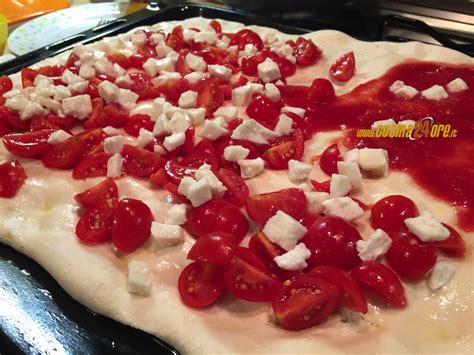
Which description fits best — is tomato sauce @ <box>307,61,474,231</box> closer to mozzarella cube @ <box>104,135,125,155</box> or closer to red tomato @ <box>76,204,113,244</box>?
mozzarella cube @ <box>104,135,125,155</box>

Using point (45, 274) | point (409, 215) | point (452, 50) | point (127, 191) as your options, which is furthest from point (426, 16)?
point (45, 274)

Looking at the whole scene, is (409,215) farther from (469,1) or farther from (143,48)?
(469,1)

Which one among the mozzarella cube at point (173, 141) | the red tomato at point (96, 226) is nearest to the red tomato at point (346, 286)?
the red tomato at point (96, 226)

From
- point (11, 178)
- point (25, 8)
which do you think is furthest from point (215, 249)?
point (25, 8)

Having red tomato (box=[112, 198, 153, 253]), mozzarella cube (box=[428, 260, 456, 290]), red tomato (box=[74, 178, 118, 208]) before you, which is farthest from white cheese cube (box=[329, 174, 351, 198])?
red tomato (box=[74, 178, 118, 208])

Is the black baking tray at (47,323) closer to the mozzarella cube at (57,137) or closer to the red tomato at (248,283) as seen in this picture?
the red tomato at (248,283)

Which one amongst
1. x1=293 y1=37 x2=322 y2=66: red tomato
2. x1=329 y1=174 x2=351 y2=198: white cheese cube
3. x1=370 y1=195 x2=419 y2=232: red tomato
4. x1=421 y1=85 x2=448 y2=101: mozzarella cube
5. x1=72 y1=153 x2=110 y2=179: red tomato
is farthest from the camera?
x1=293 y1=37 x2=322 y2=66: red tomato
